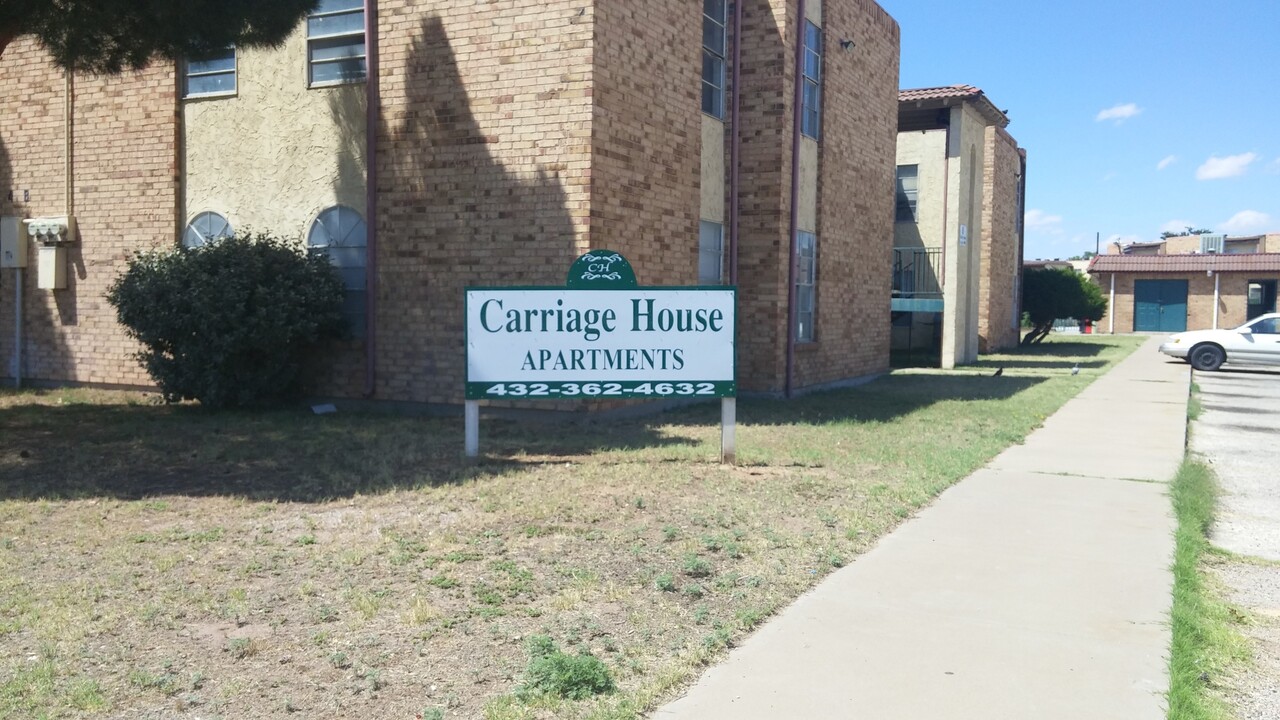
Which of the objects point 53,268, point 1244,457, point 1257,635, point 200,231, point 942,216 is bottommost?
point 1257,635

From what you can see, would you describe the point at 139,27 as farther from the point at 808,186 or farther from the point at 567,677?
the point at 808,186

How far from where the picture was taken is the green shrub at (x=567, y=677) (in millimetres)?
4098

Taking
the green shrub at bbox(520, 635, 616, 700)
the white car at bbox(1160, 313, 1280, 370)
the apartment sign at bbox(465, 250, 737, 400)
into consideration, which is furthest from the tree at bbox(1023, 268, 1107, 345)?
the green shrub at bbox(520, 635, 616, 700)

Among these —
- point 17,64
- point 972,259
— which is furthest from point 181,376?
point 972,259

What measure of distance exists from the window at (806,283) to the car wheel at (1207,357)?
46.1 ft

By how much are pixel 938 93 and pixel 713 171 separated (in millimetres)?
11003

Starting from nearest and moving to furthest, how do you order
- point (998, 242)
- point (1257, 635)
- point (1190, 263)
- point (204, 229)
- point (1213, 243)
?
point (1257, 635)
point (204, 229)
point (998, 242)
point (1190, 263)
point (1213, 243)

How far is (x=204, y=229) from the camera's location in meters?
13.9

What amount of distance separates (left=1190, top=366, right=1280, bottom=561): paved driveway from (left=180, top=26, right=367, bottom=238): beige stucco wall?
9.73 m

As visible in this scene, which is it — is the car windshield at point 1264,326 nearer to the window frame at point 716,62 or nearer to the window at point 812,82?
the window at point 812,82

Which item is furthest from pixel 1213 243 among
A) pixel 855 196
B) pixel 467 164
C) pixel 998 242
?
pixel 467 164

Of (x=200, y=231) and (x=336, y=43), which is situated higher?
(x=336, y=43)

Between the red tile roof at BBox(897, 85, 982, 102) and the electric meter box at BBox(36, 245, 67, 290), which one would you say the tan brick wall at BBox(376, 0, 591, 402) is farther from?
the red tile roof at BBox(897, 85, 982, 102)

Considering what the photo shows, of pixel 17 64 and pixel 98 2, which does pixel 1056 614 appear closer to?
pixel 98 2
